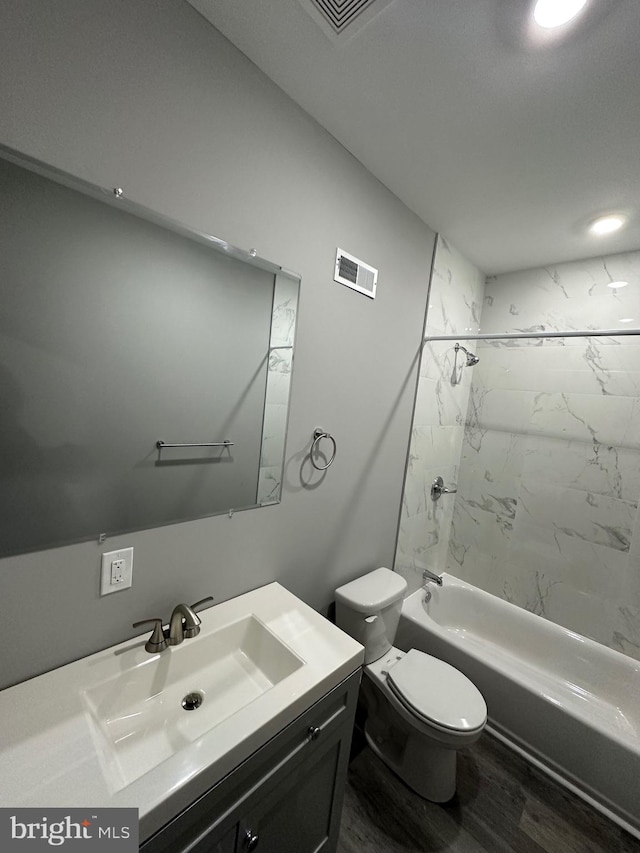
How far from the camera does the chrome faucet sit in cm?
95

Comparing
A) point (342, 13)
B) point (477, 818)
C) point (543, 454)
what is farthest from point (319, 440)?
point (477, 818)

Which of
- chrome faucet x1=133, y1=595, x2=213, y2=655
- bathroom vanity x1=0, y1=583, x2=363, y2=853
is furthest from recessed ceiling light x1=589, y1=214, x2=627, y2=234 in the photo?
chrome faucet x1=133, y1=595, x2=213, y2=655

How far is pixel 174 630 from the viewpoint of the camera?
972mm

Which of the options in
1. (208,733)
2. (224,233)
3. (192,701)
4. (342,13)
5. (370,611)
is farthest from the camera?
(370,611)

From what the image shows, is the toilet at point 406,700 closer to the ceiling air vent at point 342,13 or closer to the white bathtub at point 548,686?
the white bathtub at point 548,686

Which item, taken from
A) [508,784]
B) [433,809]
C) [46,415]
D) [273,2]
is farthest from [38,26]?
[508,784]

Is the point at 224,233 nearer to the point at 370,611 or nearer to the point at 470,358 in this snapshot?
the point at 370,611

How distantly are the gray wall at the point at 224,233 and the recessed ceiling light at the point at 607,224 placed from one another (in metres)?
0.86

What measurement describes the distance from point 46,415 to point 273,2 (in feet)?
4.07

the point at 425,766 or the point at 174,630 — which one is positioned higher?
the point at 174,630

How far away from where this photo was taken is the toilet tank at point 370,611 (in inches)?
61.0

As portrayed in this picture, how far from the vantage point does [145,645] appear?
96cm

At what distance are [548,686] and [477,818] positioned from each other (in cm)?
82

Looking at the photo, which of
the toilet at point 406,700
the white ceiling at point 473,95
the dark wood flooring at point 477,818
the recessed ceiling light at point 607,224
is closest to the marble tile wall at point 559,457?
the recessed ceiling light at point 607,224
